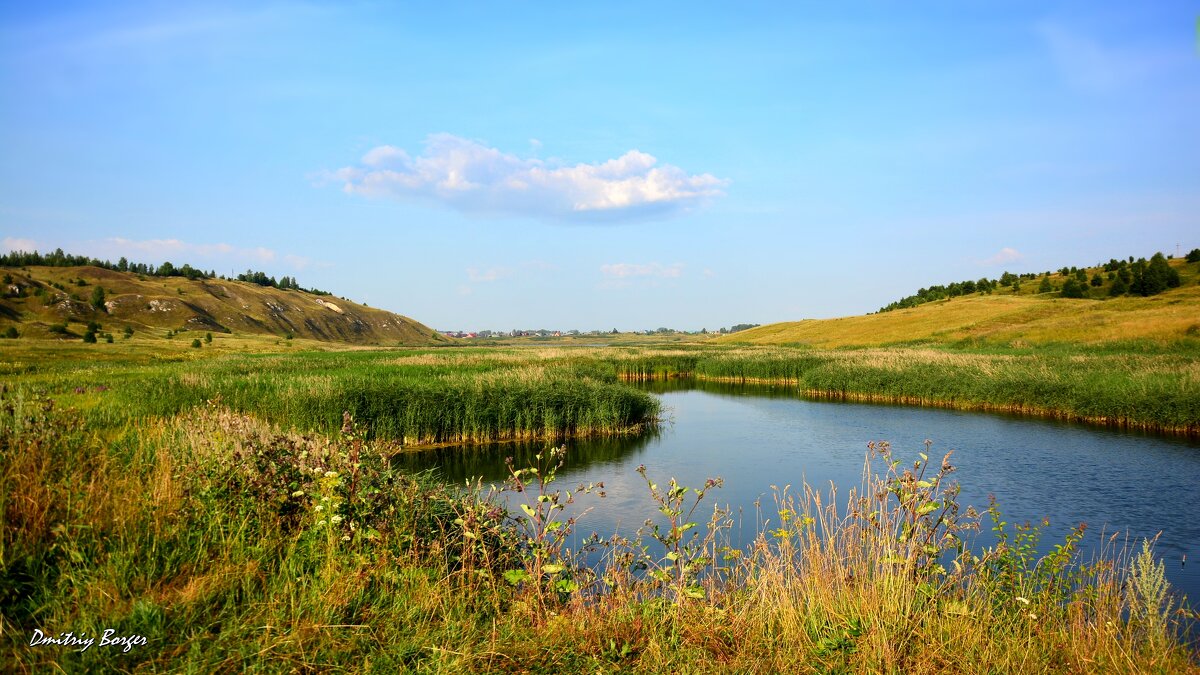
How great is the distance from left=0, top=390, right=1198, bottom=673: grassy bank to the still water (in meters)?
1.83

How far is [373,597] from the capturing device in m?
4.63

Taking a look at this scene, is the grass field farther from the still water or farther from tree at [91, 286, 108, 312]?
tree at [91, 286, 108, 312]

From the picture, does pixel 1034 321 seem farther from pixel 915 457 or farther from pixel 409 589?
pixel 409 589

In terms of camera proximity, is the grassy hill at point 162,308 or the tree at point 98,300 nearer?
the grassy hill at point 162,308

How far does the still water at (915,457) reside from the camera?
36.7ft

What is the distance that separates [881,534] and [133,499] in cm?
625

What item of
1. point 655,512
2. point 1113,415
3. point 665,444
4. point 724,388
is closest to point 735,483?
point 655,512

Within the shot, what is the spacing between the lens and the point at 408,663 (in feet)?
12.5

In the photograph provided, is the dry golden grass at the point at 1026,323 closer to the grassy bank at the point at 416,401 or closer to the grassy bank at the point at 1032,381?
the grassy bank at the point at 1032,381

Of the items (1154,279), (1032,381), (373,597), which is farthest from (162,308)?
(1154,279)

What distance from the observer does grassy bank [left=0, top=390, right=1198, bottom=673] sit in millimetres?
3746

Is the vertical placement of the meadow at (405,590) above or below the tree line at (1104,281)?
below

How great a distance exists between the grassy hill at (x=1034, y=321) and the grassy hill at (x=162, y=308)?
78.8 metres

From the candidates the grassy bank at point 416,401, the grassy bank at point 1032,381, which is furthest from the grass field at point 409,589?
the grassy bank at point 1032,381
